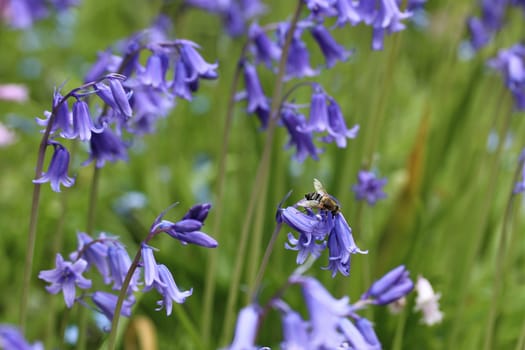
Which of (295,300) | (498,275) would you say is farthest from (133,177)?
(498,275)

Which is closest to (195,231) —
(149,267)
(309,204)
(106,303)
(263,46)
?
(149,267)

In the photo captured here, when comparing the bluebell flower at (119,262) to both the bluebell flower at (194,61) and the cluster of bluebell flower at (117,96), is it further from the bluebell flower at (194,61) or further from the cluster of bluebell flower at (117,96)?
the bluebell flower at (194,61)

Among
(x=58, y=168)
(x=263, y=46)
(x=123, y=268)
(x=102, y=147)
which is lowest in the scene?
(x=123, y=268)

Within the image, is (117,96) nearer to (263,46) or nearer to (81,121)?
(81,121)

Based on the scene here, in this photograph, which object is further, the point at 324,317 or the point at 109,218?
the point at 109,218

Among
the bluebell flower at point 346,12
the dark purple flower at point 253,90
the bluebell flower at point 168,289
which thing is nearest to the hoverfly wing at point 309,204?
the bluebell flower at point 168,289

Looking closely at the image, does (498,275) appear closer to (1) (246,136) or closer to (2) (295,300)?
(2) (295,300)
